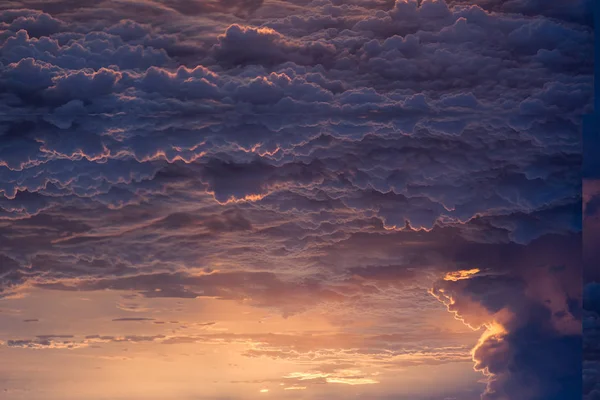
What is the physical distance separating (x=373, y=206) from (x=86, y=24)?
98.7 inches

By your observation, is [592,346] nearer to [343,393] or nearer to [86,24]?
[343,393]

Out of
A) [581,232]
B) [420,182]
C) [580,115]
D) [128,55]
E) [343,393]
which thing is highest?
[128,55]

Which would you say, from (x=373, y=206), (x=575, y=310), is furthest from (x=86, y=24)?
(x=575, y=310)

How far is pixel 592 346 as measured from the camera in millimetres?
4961

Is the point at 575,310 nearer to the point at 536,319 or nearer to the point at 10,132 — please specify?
the point at 536,319

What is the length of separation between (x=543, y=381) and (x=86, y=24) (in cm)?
418

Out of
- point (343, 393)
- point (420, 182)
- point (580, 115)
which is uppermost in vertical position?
point (580, 115)

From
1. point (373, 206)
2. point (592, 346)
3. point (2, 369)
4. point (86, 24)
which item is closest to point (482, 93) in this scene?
point (373, 206)

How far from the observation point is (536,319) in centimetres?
495

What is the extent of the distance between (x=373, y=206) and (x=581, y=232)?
1.50 metres

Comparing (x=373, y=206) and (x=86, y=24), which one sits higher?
(x=86, y=24)

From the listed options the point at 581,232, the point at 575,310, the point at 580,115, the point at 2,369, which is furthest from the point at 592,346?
the point at 2,369

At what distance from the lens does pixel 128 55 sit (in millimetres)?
5125

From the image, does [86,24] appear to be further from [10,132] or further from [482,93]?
[482,93]
